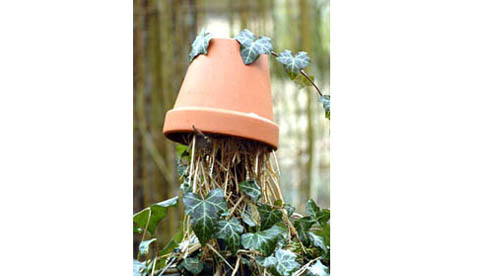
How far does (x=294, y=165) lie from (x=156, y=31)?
3.27 feet

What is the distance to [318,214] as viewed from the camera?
3.19 feet

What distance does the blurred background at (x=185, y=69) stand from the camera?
262cm

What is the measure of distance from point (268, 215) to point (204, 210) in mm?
112

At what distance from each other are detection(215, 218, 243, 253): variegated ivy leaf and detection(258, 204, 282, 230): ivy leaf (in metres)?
0.05

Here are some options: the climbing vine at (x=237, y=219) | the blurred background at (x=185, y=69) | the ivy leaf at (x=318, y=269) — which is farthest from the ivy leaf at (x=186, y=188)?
the blurred background at (x=185, y=69)

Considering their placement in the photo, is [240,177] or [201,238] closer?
[201,238]

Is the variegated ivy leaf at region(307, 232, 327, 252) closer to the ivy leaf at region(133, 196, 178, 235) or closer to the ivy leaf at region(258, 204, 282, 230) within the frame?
the ivy leaf at region(258, 204, 282, 230)

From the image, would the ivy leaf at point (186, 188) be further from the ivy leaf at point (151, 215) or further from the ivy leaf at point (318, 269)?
the ivy leaf at point (318, 269)

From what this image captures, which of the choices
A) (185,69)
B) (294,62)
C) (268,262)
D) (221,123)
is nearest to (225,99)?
(221,123)

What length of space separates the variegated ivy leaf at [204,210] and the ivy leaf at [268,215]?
67 mm
